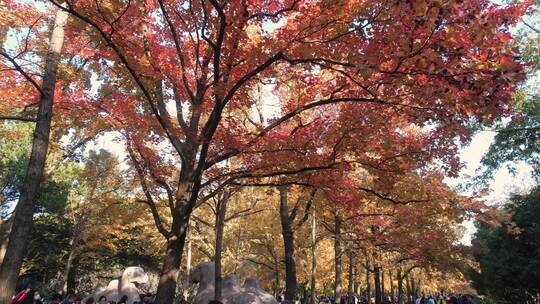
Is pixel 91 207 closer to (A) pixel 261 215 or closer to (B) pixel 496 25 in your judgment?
(A) pixel 261 215

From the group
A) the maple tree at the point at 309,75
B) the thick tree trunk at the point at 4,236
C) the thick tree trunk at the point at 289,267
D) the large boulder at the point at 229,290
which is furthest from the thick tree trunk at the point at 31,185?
the large boulder at the point at 229,290

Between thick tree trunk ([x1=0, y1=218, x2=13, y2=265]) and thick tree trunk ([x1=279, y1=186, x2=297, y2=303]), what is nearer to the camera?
thick tree trunk ([x1=0, y1=218, x2=13, y2=265])

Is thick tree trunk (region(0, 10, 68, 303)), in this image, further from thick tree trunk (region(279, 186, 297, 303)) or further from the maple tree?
thick tree trunk (region(279, 186, 297, 303))

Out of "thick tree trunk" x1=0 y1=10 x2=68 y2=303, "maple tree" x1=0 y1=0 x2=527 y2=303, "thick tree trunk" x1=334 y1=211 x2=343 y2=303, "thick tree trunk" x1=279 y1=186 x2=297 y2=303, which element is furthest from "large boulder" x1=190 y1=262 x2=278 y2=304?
"thick tree trunk" x1=0 y1=10 x2=68 y2=303

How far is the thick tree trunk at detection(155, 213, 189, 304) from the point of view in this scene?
812 cm

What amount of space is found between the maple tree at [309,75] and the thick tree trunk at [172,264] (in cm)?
2

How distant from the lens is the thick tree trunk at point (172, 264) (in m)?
8.12

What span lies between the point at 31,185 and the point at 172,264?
363 centimetres

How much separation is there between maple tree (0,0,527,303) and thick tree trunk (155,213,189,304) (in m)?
0.02

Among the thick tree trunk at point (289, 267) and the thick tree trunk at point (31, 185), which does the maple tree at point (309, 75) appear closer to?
the thick tree trunk at point (31, 185)

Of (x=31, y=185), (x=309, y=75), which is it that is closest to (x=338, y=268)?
(x=309, y=75)

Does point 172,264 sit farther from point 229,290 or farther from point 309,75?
point 229,290

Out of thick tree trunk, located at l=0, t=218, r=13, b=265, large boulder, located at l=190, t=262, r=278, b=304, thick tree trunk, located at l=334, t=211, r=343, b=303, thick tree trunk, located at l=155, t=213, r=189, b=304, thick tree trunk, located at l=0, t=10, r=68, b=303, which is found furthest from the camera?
thick tree trunk, located at l=334, t=211, r=343, b=303

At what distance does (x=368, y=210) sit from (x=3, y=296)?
17.3m
